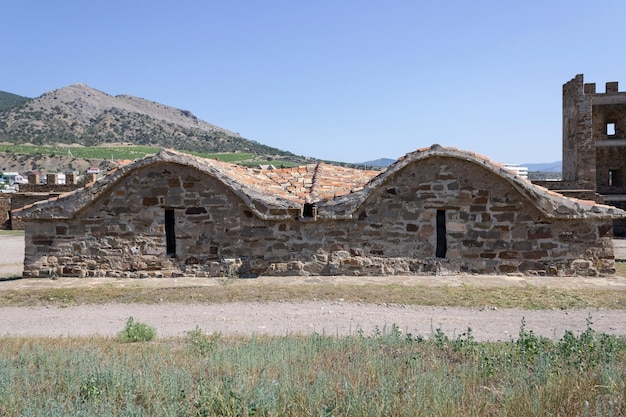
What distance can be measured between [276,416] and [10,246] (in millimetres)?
20183

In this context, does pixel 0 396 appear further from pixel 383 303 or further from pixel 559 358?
pixel 383 303

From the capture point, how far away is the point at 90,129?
9338 cm

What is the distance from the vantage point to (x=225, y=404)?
3902 mm

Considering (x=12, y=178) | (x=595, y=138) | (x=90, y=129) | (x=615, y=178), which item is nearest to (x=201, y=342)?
(x=595, y=138)

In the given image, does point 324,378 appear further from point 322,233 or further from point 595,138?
→ point 595,138

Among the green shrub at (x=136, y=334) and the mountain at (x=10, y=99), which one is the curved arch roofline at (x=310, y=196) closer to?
the green shrub at (x=136, y=334)

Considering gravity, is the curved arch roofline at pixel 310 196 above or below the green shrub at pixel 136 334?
above

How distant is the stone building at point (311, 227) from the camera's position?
10.7m

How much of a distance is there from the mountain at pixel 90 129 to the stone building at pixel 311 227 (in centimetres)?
7024

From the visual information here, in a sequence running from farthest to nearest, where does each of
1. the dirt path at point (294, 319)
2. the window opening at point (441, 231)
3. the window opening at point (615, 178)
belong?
1. the window opening at point (615, 178)
2. the window opening at point (441, 231)
3. the dirt path at point (294, 319)

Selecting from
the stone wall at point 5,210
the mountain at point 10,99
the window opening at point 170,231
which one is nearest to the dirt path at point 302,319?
the window opening at point 170,231

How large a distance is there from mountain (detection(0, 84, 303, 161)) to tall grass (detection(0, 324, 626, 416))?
7659 cm

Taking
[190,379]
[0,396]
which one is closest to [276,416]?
[190,379]

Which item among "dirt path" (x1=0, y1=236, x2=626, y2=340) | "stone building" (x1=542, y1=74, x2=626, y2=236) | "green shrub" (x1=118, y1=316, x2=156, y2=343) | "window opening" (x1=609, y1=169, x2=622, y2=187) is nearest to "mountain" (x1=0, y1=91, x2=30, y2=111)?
"stone building" (x1=542, y1=74, x2=626, y2=236)
